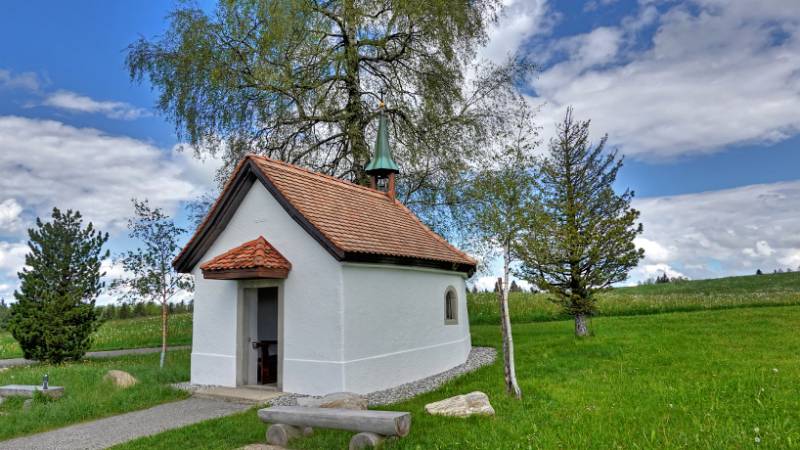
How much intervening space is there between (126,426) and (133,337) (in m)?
20.2

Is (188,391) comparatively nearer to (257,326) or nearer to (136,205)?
(257,326)

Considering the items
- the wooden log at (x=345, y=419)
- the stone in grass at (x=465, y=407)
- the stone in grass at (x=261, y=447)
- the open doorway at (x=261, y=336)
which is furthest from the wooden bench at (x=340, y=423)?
the open doorway at (x=261, y=336)

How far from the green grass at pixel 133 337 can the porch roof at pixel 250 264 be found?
1476cm

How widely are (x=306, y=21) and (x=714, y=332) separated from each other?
16.3 m

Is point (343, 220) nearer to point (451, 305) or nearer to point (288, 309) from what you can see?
point (288, 309)

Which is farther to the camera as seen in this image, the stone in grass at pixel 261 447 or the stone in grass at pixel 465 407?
the stone in grass at pixel 465 407

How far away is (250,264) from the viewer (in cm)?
1039

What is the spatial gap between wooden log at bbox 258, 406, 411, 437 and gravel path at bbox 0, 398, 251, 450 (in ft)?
7.73

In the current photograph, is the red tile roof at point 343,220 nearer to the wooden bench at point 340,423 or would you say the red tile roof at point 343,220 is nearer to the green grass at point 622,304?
the wooden bench at point 340,423

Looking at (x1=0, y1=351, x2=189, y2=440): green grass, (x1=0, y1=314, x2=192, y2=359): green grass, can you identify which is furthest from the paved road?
A: (x1=0, y1=351, x2=189, y2=440): green grass

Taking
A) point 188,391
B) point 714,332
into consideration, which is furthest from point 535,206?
point 714,332

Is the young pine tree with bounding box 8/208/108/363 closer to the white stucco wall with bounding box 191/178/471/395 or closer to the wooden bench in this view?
the white stucco wall with bounding box 191/178/471/395

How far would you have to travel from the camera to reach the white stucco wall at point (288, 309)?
10.4 m

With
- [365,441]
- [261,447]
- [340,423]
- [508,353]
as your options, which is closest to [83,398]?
[261,447]
